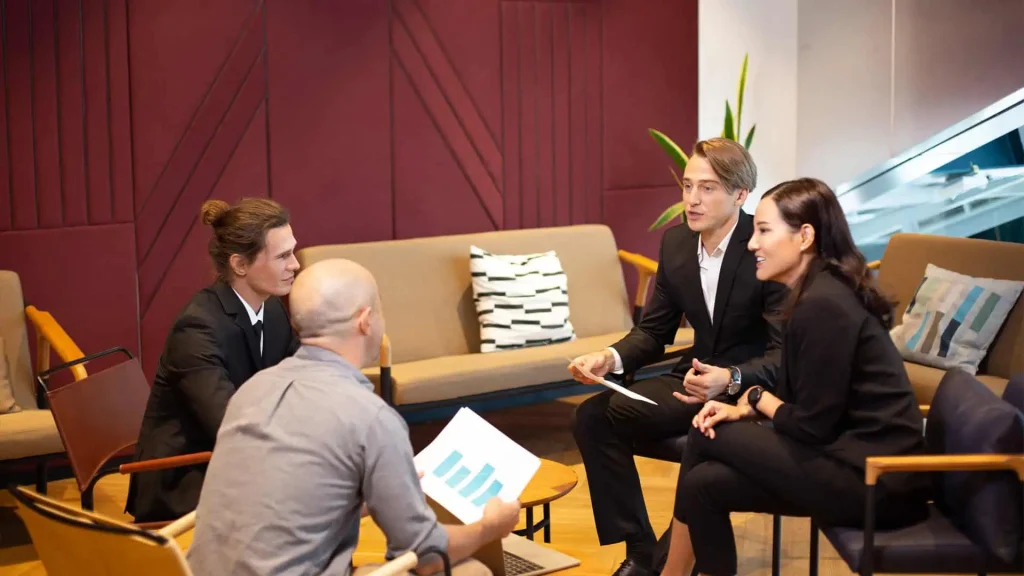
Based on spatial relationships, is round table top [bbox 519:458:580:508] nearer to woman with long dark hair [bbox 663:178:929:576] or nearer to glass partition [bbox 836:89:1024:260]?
woman with long dark hair [bbox 663:178:929:576]

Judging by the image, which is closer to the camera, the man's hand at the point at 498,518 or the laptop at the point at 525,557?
the man's hand at the point at 498,518

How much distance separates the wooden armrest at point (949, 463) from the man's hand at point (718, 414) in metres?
0.55

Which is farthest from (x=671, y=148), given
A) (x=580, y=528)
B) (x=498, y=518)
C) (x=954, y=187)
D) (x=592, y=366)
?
(x=498, y=518)

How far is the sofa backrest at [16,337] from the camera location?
474cm

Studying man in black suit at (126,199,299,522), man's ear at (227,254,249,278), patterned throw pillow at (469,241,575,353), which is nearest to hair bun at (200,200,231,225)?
man in black suit at (126,199,299,522)

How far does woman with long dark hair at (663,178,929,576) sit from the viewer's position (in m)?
2.90

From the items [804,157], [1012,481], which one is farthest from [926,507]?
[804,157]

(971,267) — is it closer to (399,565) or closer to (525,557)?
(525,557)

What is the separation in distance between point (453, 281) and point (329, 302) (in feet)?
10.5

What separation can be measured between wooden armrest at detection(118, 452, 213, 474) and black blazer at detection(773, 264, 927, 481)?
1.57 metres

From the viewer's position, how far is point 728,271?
375 centimetres

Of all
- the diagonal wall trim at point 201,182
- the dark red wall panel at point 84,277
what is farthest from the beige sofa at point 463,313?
the dark red wall panel at point 84,277

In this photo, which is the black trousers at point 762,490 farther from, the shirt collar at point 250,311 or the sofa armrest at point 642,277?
the sofa armrest at point 642,277

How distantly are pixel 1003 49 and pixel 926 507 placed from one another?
4029mm
